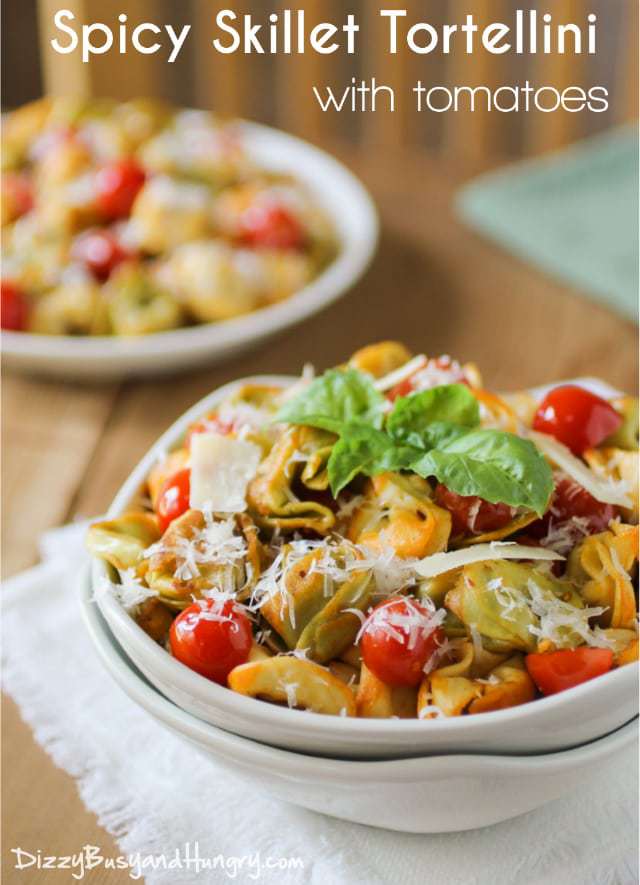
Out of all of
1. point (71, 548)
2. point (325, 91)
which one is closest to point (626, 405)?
point (71, 548)

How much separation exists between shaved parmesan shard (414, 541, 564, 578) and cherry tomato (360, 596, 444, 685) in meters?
0.03

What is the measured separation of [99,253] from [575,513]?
1.05 metres

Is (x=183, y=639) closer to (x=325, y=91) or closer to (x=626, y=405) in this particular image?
(x=626, y=405)

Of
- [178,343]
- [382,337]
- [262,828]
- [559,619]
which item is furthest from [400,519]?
[382,337]

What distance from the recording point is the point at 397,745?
852 mm

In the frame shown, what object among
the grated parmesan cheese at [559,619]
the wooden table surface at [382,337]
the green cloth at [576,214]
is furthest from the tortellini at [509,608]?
the green cloth at [576,214]

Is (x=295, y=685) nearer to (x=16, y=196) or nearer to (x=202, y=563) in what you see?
(x=202, y=563)

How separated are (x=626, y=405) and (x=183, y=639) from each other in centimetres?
51

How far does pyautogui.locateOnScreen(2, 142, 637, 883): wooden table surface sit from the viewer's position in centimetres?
149

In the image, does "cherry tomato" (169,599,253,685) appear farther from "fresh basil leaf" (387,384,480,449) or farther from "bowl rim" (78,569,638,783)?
"fresh basil leaf" (387,384,480,449)

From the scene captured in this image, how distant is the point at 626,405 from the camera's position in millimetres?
1136

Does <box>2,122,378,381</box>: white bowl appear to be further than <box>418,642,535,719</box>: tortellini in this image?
Yes

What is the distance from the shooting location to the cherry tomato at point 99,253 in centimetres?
180

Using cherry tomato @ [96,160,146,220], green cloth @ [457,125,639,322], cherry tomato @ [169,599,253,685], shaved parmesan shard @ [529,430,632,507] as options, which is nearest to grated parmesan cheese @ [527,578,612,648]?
shaved parmesan shard @ [529,430,632,507]
